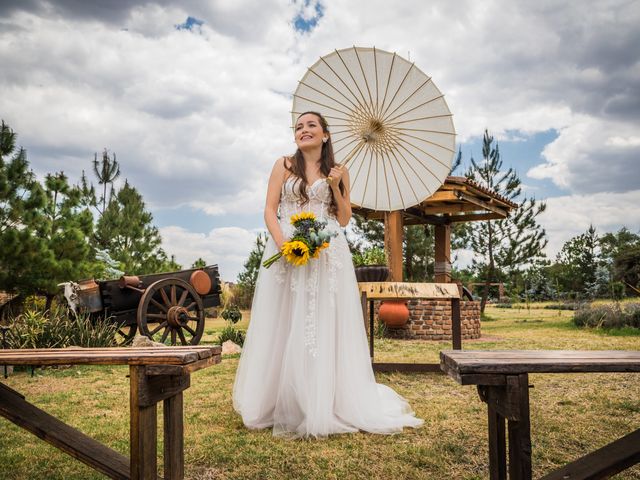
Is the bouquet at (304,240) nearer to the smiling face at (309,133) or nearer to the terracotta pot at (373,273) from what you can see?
the smiling face at (309,133)

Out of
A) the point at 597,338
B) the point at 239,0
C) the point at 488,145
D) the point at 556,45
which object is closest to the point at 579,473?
the point at 239,0

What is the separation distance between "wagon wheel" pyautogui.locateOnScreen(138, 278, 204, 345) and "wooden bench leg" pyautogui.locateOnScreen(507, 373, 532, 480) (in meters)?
5.46

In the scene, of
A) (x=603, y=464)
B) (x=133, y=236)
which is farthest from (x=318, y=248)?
(x=133, y=236)

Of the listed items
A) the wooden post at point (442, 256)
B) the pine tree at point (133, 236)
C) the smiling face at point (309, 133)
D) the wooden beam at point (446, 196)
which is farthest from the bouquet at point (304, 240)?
the pine tree at point (133, 236)

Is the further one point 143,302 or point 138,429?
point 143,302

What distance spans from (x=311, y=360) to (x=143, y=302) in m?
4.25

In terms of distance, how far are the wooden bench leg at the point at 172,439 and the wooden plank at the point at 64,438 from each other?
151mm

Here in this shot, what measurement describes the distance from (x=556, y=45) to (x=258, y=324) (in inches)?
319

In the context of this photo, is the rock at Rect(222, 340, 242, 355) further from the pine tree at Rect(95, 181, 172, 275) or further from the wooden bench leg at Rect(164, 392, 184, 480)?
the pine tree at Rect(95, 181, 172, 275)

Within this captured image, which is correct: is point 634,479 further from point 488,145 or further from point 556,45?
point 488,145

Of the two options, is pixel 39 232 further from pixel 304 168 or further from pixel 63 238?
pixel 304 168

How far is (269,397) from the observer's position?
10.0 ft

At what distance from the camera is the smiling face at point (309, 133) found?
329cm

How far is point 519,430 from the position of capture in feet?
5.22
